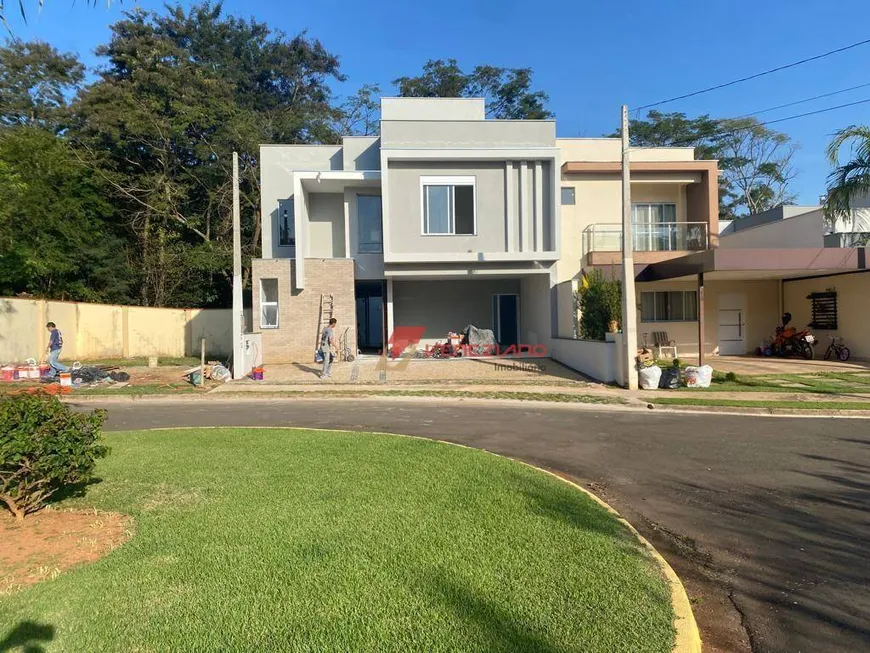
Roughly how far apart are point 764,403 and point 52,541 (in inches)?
512

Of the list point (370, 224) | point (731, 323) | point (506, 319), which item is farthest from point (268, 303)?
point (731, 323)

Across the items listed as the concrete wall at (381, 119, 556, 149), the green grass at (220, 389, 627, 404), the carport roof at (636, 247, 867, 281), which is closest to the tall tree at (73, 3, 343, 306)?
the concrete wall at (381, 119, 556, 149)

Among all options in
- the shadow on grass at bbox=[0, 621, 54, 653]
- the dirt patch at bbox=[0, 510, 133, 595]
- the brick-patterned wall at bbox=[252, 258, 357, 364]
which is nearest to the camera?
the shadow on grass at bbox=[0, 621, 54, 653]

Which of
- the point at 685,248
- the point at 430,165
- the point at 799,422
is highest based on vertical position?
the point at 430,165

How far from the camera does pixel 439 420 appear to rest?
408 inches

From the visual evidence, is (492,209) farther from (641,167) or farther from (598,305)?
(641,167)

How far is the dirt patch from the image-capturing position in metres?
3.79

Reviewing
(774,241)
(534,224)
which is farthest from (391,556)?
(774,241)

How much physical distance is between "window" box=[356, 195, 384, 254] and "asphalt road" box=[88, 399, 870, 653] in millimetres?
9457

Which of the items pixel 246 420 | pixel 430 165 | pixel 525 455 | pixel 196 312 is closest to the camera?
pixel 525 455

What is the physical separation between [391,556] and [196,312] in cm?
2408

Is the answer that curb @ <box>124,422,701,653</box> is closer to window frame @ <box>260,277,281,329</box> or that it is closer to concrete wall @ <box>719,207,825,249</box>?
window frame @ <box>260,277,281,329</box>

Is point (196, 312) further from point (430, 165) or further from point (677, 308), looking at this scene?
point (677, 308)

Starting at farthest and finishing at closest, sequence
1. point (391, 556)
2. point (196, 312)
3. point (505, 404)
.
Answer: point (196, 312)
point (505, 404)
point (391, 556)
